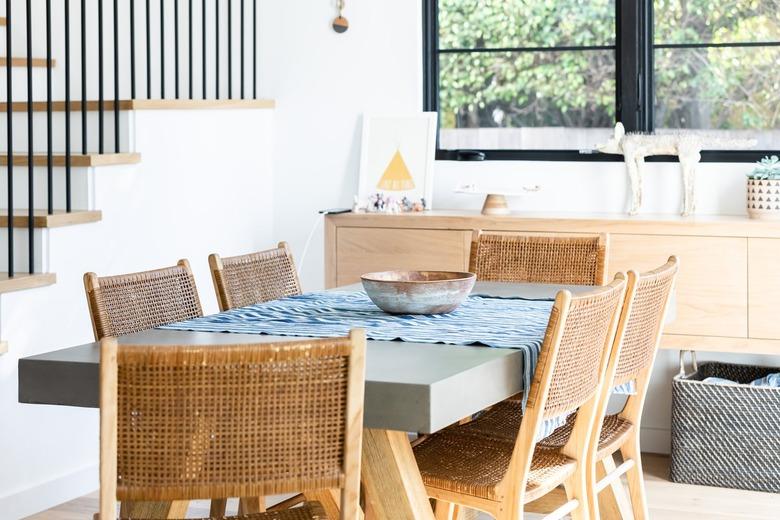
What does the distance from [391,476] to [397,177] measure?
2.82 metres

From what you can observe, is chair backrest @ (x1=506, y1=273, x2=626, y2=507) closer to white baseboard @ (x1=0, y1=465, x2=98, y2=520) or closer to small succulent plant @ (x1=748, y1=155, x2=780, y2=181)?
small succulent plant @ (x1=748, y1=155, x2=780, y2=181)

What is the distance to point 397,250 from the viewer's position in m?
4.68

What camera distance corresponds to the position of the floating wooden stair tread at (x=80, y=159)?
4160 mm

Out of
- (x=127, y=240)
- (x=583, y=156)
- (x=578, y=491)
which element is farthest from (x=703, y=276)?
(x=127, y=240)

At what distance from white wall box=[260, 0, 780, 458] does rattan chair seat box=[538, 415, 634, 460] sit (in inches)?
62.7

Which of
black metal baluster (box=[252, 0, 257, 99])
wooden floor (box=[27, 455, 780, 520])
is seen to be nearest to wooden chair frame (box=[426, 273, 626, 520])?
wooden floor (box=[27, 455, 780, 520])

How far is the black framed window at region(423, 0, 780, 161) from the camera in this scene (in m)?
4.65

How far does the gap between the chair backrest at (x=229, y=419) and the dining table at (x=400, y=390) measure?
0.16 m

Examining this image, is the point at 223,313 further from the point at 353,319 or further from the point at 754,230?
the point at 754,230

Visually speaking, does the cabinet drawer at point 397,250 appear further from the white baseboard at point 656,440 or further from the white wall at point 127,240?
the white baseboard at point 656,440

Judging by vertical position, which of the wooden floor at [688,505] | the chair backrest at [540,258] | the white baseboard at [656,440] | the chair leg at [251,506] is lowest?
the wooden floor at [688,505]

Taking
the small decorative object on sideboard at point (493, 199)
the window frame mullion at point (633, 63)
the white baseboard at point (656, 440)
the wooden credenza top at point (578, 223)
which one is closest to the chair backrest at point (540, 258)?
the wooden credenza top at point (578, 223)

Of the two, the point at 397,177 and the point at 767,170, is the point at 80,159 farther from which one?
the point at 767,170

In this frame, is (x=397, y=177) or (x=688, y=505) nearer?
(x=688, y=505)
